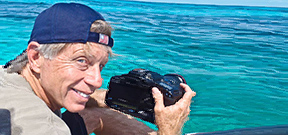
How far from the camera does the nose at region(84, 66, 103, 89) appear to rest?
1.51 metres

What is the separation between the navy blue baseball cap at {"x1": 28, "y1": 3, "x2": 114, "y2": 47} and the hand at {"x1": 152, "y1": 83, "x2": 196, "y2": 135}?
1.97 ft

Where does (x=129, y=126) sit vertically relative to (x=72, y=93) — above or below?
below

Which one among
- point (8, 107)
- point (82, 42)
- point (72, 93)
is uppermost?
point (82, 42)

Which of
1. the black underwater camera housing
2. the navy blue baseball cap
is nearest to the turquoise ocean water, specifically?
the black underwater camera housing

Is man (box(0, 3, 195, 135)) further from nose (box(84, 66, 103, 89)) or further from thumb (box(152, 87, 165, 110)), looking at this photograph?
thumb (box(152, 87, 165, 110))

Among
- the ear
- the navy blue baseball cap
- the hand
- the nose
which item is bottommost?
the hand

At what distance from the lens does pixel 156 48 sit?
30.4ft

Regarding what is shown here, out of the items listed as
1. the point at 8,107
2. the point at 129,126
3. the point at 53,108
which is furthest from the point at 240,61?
the point at 8,107

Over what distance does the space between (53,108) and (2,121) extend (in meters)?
0.60

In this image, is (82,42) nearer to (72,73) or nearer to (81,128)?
(72,73)

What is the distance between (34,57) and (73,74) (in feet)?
0.67

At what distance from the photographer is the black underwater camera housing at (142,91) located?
1935mm

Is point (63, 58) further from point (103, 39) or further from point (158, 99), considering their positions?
point (158, 99)

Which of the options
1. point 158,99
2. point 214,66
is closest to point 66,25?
point 158,99
